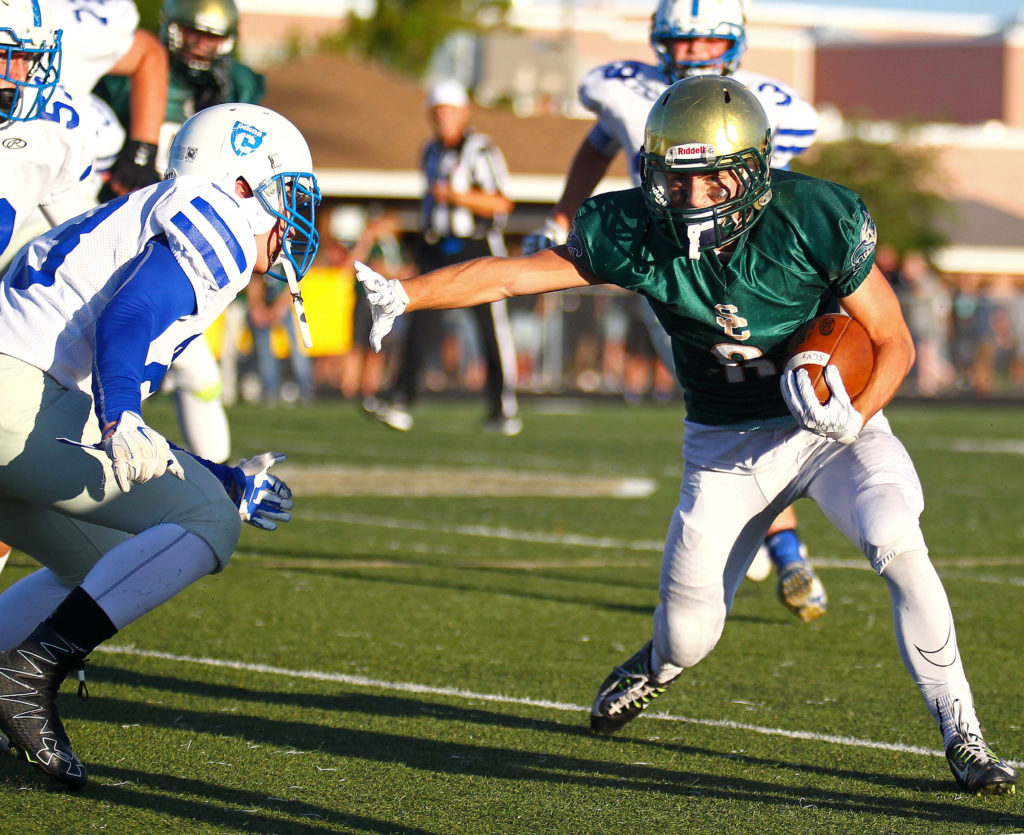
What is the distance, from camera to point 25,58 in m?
3.69

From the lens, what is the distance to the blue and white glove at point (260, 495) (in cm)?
334

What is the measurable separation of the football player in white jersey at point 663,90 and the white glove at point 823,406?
1472 millimetres

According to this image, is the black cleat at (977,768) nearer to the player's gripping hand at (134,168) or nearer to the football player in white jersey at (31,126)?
the football player in white jersey at (31,126)

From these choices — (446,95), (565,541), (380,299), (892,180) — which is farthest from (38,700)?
(892,180)

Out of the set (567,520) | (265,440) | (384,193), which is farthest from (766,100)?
(384,193)

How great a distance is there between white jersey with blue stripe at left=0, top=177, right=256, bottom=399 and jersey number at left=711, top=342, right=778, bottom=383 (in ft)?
3.80

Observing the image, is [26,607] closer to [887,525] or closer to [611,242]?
[611,242]

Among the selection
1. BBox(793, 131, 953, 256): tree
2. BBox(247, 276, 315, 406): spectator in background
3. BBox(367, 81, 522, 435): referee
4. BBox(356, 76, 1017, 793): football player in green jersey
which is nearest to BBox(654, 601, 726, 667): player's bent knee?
BBox(356, 76, 1017, 793): football player in green jersey

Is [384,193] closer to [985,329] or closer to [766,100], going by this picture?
[985,329]

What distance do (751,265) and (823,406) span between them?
42 cm

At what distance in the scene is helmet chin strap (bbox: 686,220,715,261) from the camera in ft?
11.2

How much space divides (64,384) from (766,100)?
115 inches

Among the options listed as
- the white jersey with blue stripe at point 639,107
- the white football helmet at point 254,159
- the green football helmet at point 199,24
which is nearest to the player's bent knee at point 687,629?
the white football helmet at point 254,159

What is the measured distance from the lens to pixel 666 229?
3.48m
